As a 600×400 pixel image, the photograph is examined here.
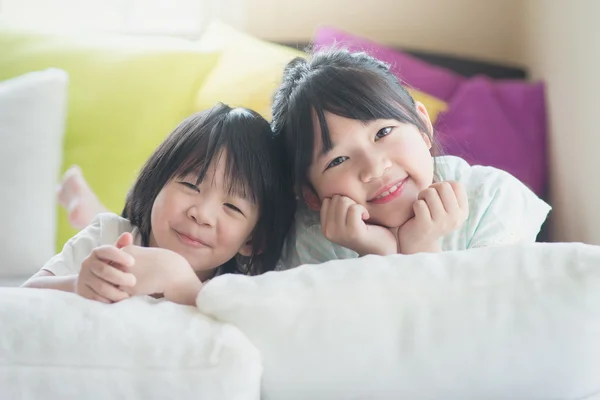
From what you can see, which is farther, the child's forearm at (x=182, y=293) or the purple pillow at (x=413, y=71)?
the purple pillow at (x=413, y=71)

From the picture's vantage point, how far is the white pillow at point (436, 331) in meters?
0.68

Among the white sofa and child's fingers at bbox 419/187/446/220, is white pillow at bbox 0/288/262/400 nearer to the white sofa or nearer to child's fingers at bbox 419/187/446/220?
the white sofa

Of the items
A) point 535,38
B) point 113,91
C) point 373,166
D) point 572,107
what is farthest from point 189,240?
point 535,38

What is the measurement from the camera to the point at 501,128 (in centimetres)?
189

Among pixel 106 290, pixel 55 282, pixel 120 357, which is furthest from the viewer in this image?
pixel 55 282

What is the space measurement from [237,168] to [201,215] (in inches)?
3.4

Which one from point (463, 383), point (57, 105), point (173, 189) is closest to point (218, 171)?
point (173, 189)

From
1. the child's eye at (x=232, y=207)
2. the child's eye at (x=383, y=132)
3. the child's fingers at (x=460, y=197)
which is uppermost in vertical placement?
the child's eye at (x=383, y=132)

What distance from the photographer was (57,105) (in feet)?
4.83

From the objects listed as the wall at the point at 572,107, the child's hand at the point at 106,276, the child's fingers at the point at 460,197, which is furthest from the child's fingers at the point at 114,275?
the wall at the point at 572,107

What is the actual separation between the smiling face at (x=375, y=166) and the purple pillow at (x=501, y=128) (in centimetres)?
80

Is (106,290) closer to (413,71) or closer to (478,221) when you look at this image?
(478,221)

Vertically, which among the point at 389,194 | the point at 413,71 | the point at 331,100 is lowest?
the point at 413,71

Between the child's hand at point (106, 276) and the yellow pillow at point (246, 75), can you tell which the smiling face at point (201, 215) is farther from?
the yellow pillow at point (246, 75)
